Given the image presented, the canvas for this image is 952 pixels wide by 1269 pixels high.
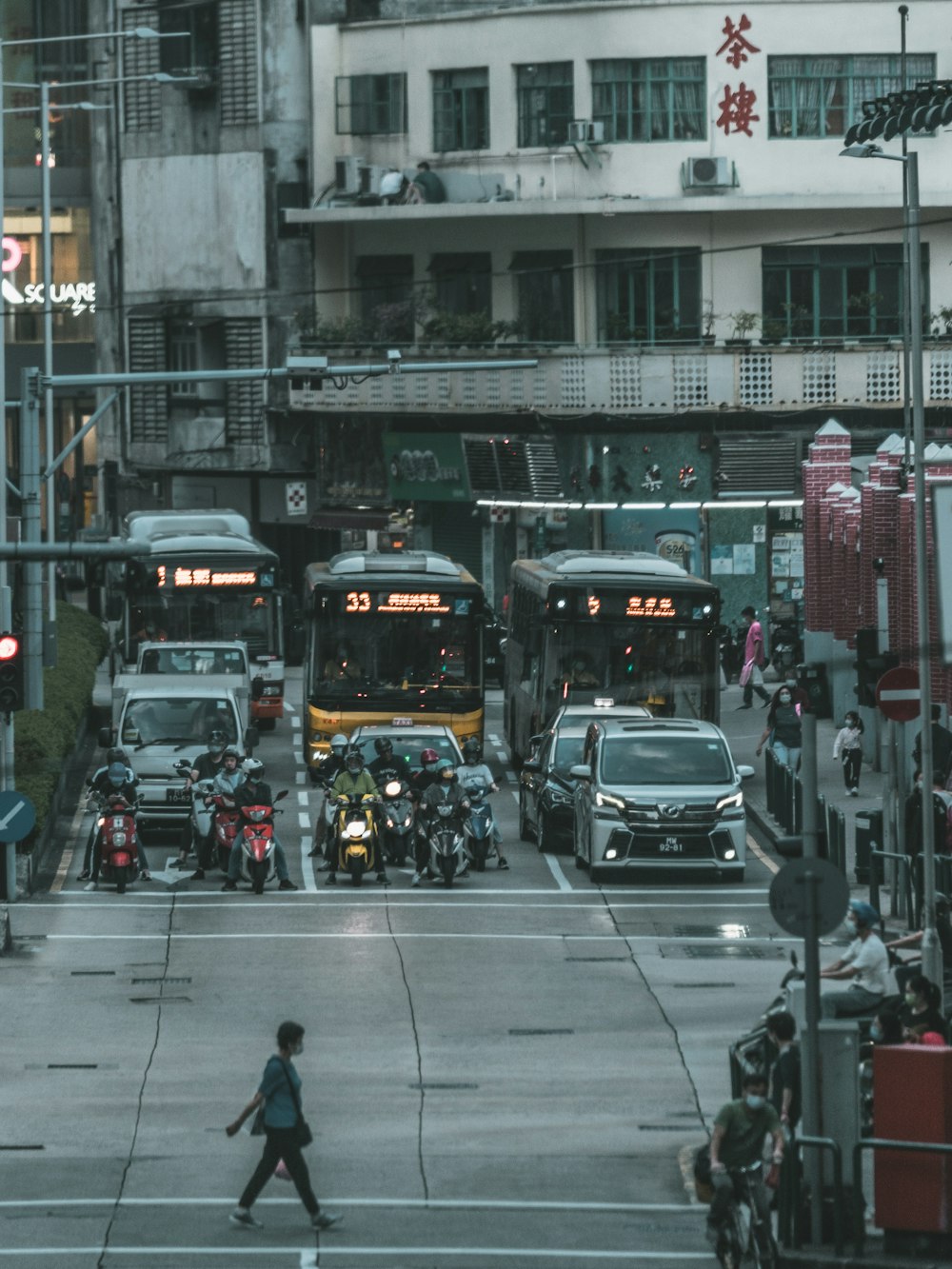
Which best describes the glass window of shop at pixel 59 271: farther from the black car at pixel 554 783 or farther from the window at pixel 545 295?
the black car at pixel 554 783

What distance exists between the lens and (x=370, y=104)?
6062cm

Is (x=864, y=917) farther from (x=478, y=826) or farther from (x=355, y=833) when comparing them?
(x=478, y=826)

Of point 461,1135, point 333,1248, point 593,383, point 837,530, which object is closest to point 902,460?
point 837,530

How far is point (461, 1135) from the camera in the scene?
59.5 feet

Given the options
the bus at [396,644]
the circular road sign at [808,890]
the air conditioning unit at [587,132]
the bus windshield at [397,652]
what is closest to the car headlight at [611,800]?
the bus at [396,644]

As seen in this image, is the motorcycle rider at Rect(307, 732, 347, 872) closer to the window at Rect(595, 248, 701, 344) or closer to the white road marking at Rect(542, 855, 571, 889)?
the white road marking at Rect(542, 855, 571, 889)

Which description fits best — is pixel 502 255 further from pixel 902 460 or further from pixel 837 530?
pixel 902 460

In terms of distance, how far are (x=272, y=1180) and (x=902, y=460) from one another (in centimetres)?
2532

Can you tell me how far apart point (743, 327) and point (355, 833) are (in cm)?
2744

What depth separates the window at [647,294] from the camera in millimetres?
57062

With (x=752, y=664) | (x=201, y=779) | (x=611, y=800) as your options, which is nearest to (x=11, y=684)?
(x=201, y=779)

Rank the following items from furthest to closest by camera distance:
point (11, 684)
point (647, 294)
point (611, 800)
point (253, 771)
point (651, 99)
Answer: point (647, 294)
point (651, 99)
point (253, 771)
point (611, 800)
point (11, 684)

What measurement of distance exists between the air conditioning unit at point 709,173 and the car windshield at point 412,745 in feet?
84.9

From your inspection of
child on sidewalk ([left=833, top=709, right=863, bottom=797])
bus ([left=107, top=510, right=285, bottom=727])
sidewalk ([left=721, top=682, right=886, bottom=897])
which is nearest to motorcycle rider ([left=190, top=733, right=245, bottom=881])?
sidewalk ([left=721, top=682, right=886, bottom=897])
